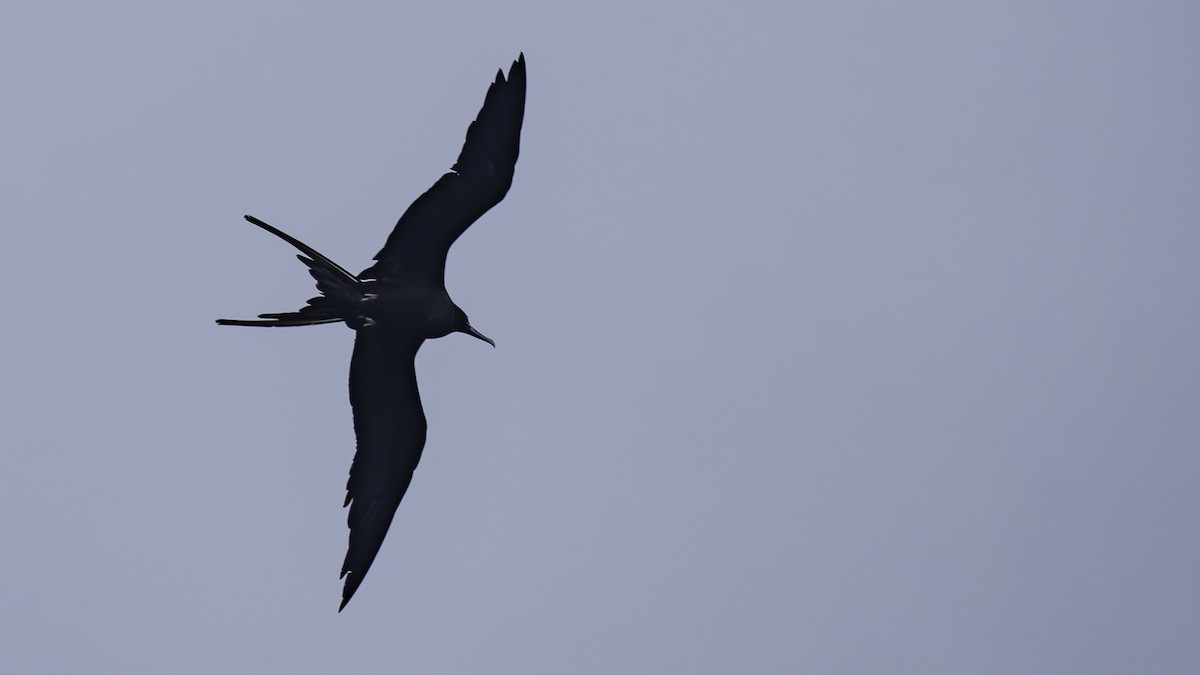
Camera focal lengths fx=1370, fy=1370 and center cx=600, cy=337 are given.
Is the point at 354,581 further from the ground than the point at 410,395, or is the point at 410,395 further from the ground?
the point at 410,395

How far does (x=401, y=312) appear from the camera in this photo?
15.3 m

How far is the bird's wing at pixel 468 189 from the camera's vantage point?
47.5ft

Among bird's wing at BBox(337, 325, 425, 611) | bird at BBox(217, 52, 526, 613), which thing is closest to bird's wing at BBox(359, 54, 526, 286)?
bird at BBox(217, 52, 526, 613)

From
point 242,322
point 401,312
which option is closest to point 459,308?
point 401,312

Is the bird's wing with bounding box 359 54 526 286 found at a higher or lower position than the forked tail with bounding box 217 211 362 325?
higher

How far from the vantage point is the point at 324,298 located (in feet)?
48.4

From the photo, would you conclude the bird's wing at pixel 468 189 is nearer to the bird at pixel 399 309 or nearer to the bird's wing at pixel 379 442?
the bird at pixel 399 309

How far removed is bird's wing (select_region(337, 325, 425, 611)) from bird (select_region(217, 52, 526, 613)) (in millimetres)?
12

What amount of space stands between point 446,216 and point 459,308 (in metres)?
1.37

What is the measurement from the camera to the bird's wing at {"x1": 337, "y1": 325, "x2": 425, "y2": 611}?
15.8 metres

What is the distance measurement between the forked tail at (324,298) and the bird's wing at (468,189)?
0.42 meters

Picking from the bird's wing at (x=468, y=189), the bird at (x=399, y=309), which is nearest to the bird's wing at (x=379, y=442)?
the bird at (x=399, y=309)

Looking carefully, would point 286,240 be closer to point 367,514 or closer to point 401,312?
point 401,312

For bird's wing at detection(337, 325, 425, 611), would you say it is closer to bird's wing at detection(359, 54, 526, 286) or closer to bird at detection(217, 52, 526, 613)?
bird at detection(217, 52, 526, 613)
